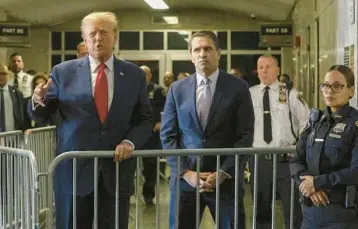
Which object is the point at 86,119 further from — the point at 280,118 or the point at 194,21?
Result: the point at 194,21

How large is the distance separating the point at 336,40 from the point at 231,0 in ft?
29.0

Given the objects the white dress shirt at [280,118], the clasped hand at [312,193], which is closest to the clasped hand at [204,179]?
the clasped hand at [312,193]

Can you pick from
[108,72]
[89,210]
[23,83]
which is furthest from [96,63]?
[23,83]

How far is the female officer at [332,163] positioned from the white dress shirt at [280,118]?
1.63m

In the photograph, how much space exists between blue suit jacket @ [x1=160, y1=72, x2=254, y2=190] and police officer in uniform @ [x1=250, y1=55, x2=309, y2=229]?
126cm

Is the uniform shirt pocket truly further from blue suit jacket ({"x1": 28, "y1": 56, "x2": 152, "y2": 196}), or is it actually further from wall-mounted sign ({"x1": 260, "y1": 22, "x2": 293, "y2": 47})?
wall-mounted sign ({"x1": 260, "y1": 22, "x2": 293, "y2": 47})

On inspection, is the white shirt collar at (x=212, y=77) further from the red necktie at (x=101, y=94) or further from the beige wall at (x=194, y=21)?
the beige wall at (x=194, y=21)

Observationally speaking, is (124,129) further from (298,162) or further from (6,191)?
(6,191)

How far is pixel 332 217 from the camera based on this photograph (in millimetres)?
3588

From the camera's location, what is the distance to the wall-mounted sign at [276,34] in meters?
13.0

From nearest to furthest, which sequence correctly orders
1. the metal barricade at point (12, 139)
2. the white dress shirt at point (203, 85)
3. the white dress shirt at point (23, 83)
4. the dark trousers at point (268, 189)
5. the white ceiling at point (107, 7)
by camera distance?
1. the white dress shirt at point (203, 85)
2. the dark trousers at point (268, 189)
3. the metal barricade at point (12, 139)
4. the white dress shirt at point (23, 83)
5. the white ceiling at point (107, 7)

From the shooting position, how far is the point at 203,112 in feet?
13.3

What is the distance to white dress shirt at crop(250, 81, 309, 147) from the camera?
17.8 feet

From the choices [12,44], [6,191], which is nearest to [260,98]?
[6,191]
